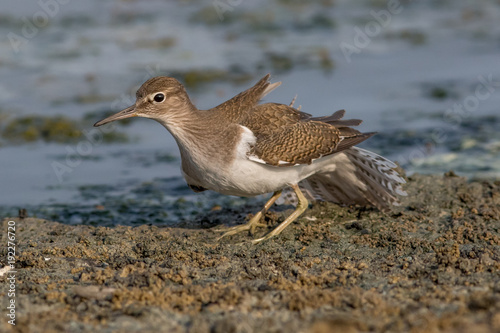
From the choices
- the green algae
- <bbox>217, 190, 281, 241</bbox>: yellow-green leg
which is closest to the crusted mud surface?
<bbox>217, 190, 281, 241</bbox>: yellow-green leg

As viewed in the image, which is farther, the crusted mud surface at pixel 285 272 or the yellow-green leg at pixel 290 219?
the yellow-green leg at pixel 290 219

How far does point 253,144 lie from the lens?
226 inches

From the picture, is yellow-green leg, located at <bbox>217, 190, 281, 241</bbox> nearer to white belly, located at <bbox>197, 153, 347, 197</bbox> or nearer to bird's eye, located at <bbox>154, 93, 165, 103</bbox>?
white belly, located at <bbox>197, 153, 347, 197</bbox>

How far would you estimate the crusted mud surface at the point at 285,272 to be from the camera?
3.76m

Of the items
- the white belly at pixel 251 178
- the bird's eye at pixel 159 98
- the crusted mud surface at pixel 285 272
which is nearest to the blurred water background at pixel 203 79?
the crusted mud surface at pixel 285 272

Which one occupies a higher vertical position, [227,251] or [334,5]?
[334,5]

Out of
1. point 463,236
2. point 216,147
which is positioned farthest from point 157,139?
point 463,236

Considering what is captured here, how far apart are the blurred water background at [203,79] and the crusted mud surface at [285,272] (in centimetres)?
132

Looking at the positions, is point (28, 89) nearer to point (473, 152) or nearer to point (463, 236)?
point (473, 152)

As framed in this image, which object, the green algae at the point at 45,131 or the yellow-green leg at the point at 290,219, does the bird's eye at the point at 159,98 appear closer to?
the yellow-green leg at the point at 290,219

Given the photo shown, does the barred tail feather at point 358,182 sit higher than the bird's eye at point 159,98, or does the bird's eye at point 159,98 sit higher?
the bird's eye at point 159,98

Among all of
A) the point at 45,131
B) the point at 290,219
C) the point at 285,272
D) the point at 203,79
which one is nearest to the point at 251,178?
the point at 290,219

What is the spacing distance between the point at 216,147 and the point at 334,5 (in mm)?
11842

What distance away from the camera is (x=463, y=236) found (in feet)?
18.4
